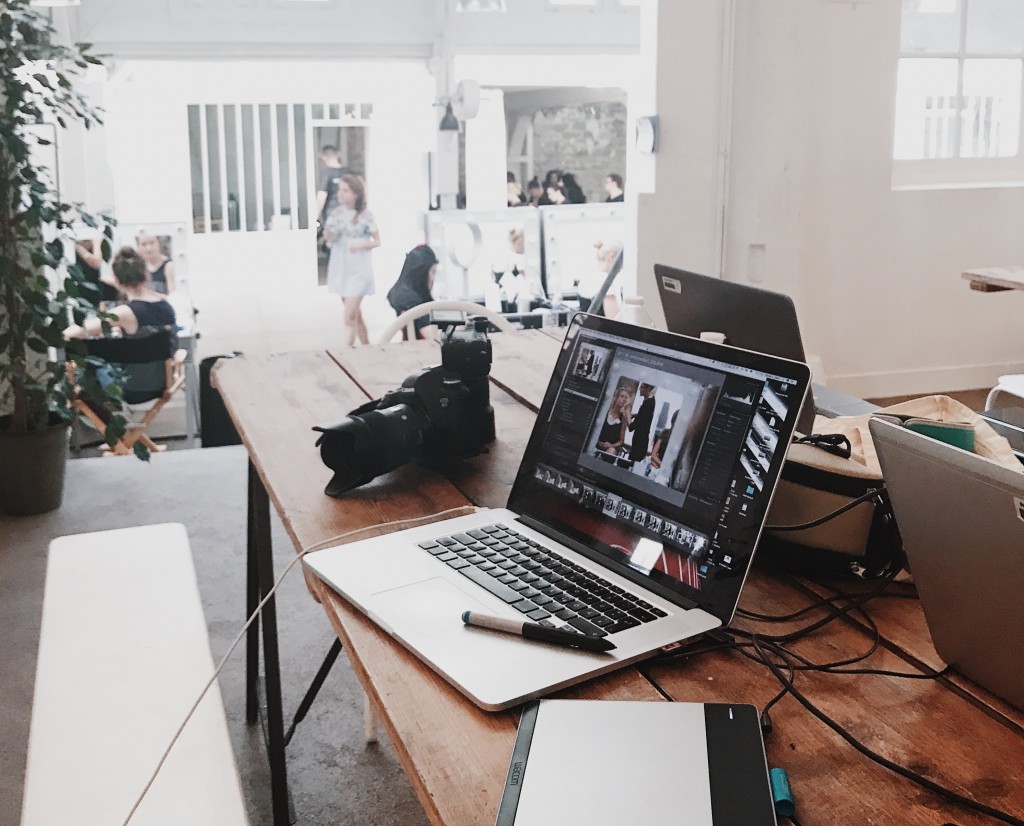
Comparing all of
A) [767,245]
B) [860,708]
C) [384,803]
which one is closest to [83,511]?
[384,803]

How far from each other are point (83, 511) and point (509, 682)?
328 cm

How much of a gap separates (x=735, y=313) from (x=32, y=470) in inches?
116

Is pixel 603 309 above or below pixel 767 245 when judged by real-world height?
below

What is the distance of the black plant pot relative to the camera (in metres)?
3.72

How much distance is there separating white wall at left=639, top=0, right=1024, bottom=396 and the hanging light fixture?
3478 millimetres

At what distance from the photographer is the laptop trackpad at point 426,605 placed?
107 cm

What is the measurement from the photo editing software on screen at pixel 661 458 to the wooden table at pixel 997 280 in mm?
3210

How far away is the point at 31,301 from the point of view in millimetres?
3650

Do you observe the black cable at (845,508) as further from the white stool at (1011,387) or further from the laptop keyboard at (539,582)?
the white stool at (1011,387)

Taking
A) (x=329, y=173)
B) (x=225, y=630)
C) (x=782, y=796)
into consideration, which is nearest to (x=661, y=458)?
(x=782, y=796)

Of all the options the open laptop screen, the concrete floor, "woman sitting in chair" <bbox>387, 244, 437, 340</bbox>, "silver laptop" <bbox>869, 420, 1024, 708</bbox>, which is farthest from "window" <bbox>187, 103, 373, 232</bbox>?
"silver laptop" <bbox>869, 420, 1024, 708</bbox>

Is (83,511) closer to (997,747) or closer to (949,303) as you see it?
(997,747)

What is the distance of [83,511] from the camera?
12.6 ft

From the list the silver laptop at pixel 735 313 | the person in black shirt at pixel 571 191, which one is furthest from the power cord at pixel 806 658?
the person in black shirt at pixel 571 191
